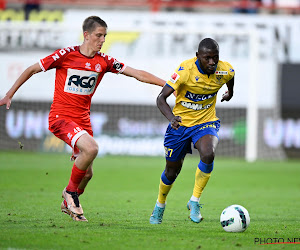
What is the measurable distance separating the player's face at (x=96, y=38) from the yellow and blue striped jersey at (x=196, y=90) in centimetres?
101

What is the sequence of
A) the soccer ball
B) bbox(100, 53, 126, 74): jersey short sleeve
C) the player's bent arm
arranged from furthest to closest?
the player's bent arm, bbox(100, 53, 126, 74): jersey short sleeve, the soccer ball

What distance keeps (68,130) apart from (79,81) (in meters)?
0.66

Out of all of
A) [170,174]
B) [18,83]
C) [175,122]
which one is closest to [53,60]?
[18,83]

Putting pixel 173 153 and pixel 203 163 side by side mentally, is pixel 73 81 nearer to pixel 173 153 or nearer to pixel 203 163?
pixel 173 153

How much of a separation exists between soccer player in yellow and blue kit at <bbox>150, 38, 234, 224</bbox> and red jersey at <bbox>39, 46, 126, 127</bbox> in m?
0.96

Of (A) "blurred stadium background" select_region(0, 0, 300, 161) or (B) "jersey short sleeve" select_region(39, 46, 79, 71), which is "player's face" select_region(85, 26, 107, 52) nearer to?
(B) "jersey short sleeve" select_region(39, 46, 79, 71)

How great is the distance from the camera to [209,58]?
287 inches

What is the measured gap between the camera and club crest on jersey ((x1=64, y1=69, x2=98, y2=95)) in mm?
7582

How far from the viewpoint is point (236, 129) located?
1986 cm

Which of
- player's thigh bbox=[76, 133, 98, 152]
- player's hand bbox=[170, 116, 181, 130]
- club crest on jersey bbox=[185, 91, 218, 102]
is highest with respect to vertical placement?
club crest on jersey bbox=[185, 91, 218, 102]

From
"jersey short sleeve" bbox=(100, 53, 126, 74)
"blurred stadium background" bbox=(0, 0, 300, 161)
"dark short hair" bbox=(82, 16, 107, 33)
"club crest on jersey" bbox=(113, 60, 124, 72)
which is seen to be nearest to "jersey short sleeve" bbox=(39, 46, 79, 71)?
"dark short hair" bbox=(82, 16, 107, 33)

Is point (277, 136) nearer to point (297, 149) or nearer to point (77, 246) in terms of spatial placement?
point (297, 149)

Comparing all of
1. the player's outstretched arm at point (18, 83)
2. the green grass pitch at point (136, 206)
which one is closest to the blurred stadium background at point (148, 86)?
the green grass pitch at point (136, 206)

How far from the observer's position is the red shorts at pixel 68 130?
23.9 ft
